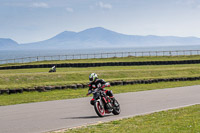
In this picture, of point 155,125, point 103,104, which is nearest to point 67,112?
point 103,104

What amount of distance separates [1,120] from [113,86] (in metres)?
13.0

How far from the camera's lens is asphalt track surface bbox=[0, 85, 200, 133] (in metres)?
9.32

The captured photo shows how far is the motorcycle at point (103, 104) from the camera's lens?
10609mm

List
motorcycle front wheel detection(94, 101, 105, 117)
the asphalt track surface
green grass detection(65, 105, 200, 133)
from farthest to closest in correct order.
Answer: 1. motorcycle front wheel detection(94, 101, 105, 117)
2. the asphalt track surface
3. green grass detection(65, 105, 200, 133)

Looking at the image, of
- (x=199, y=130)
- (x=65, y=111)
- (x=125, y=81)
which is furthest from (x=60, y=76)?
(x=199, y=130)

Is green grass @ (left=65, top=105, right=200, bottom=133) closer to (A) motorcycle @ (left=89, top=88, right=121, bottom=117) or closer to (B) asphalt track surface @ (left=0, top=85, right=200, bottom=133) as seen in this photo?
(B) asphalt track surface @ (left=0, top=85, right=200, bottom=133)

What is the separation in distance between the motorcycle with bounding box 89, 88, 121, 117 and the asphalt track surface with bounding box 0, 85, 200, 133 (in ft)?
0.61

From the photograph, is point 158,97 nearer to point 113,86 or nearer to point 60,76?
point 113,86

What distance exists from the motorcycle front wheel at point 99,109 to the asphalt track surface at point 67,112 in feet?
0.52

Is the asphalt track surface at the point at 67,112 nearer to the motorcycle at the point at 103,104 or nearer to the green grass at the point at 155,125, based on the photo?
the motorcycle at the point at 103,104

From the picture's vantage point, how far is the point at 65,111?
11977 mm

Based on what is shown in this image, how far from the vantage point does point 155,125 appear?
8594 mm

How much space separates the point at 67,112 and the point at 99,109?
1.52 metres

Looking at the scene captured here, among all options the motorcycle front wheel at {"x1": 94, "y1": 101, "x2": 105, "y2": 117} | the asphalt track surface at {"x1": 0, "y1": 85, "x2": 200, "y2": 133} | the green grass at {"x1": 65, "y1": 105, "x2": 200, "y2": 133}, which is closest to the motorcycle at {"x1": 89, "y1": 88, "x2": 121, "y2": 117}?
the motorcycle front wheel at {"x1": 94, "y1": 101, "x2": 105, "y2": 117}
